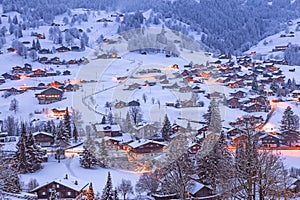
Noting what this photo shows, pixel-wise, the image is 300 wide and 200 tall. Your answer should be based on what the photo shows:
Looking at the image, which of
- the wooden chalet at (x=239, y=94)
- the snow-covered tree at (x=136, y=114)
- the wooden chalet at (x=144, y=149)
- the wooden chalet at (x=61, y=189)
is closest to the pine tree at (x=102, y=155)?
the wooden chalet at (x=144, y=149)

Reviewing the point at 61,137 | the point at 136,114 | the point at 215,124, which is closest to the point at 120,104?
the point at 136,114

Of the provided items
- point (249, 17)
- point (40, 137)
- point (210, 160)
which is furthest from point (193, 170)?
point (249, 17)

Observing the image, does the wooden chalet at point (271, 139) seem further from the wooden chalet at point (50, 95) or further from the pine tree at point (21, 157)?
the wooden chalet at point (50, 95)

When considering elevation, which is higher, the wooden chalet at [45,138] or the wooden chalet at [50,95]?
the wooden chalet at [50,95]

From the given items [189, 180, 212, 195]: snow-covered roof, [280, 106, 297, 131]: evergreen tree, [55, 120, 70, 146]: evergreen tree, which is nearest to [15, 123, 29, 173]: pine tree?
[55, 120, 70, 146]: evergreen tree

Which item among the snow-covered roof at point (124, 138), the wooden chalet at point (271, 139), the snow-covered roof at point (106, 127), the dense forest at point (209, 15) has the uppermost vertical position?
the dense forest at point (209, 15)
